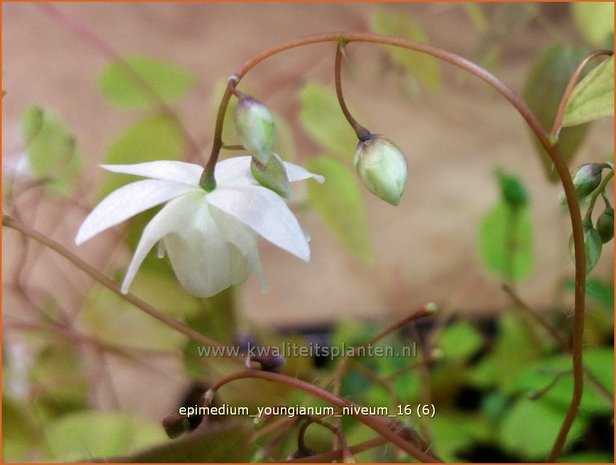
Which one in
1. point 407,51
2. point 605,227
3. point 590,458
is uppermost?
point 407,51

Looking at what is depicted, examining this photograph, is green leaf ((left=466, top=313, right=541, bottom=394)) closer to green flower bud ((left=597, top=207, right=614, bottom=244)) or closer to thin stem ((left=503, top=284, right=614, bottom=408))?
→ thin stem ((left=503, top=284, right=614, bottom=408))

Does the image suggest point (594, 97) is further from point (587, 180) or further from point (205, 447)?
point (205, 447)

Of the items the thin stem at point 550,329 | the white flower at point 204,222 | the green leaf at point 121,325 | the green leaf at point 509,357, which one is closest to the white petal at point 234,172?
the white flower at point 204,222

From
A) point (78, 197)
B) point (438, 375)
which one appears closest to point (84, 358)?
point (78, 197)

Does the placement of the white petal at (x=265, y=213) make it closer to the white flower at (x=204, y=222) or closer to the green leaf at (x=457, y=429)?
the white flower at (x=204, y=222)

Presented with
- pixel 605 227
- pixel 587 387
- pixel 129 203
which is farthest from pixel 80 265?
pixel 587 387

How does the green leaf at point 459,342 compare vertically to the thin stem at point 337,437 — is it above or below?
above

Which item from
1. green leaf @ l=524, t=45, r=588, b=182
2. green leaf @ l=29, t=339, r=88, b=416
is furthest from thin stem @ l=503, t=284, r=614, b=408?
green leaf @ l=29, t=339, r=88, b=416
